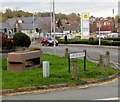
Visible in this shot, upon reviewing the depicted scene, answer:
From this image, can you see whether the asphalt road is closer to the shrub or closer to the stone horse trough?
the stone horse trough

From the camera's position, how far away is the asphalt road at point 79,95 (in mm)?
8578

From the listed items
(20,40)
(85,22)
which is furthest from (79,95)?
(85,22)

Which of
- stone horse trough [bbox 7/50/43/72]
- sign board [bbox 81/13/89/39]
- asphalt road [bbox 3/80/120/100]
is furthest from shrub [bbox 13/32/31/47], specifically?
sign board [bbox 81/13/89/39]

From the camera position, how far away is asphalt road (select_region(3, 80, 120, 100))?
8.58m

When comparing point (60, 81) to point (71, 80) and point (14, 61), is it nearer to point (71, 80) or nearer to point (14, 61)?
point (71, 80)

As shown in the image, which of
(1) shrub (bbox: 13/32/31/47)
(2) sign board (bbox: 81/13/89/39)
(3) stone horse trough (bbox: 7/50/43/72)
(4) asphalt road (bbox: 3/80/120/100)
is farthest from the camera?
(2) sign board (bbox: 81/13/89/39)

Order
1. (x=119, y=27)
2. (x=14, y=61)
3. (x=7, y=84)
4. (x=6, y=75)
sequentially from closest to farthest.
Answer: (x=7, y=84)
(x=6, y=75)
(x=14, y=61)
(x=119, y=27)

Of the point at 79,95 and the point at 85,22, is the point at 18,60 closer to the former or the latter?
the point at 79,95

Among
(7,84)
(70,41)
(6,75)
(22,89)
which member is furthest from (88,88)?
(70,41)

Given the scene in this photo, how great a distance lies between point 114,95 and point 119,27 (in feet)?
329

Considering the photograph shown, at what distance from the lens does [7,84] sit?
10.3m

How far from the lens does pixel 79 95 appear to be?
352 inches

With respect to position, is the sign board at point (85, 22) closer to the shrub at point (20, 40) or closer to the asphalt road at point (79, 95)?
the shrub at point (20, 40)

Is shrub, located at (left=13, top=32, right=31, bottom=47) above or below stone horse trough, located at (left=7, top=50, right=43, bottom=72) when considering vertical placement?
above
